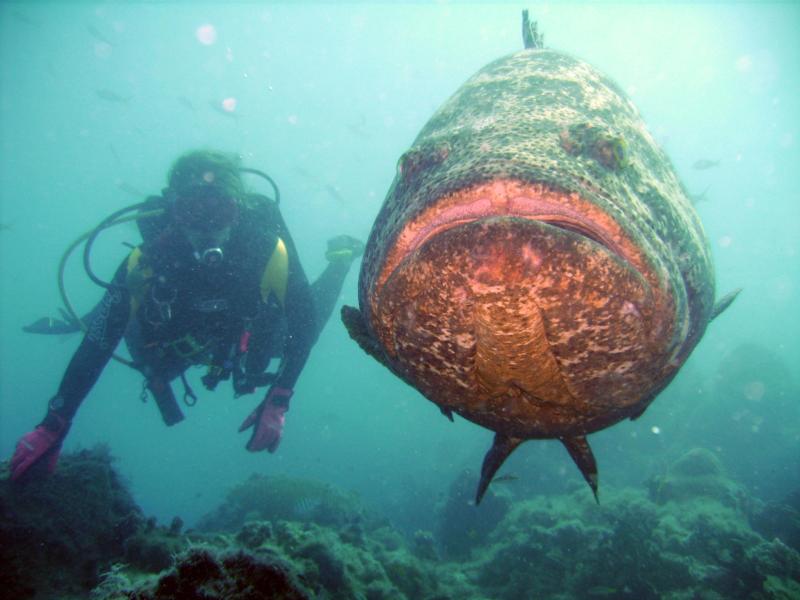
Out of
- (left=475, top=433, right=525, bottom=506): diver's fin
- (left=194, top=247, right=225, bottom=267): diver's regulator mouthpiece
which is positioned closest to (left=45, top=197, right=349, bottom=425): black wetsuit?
(left=194, top=247, right=225, bottom=267): diver's regulator mouthpiece

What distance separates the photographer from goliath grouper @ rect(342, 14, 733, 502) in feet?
4.39

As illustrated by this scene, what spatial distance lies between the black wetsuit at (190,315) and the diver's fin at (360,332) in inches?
186

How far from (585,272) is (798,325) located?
17349cm

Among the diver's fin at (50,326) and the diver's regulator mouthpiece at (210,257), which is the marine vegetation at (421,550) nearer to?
the diver's regulator mouthpiece at (210,257)

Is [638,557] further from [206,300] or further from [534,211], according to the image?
[206,300]

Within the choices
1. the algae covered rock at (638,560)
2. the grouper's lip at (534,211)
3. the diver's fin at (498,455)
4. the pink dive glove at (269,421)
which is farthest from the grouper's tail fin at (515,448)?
the algae covered rock at (638,560)

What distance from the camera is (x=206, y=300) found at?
6836mm

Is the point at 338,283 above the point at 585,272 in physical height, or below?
above

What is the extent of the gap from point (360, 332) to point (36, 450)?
505 cm

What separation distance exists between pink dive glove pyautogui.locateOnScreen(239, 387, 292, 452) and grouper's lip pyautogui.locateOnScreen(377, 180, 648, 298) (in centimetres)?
632

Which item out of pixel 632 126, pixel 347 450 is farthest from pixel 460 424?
pixel 632 126

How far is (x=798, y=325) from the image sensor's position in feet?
411

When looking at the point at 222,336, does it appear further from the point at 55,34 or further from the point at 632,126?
the point at 55,34

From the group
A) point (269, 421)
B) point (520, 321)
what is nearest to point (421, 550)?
point (269, 421)
